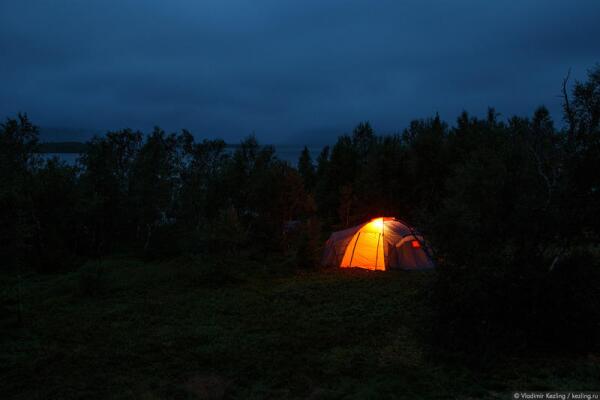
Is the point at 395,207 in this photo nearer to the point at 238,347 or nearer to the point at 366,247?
the point at 366,247

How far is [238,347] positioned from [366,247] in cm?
987

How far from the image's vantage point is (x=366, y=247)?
1753 cm

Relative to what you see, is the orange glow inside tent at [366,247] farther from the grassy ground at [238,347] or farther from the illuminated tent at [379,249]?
the grassy ground at [238,347]

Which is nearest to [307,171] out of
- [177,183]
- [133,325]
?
[177,183]

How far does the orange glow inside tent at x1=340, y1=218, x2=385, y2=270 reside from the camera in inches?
676

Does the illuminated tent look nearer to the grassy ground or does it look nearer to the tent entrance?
the tent entrance

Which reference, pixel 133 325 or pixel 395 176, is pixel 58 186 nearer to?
pixel 133 325

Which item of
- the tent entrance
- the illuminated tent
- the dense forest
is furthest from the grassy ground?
the tent entrance

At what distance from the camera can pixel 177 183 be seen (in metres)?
24.0

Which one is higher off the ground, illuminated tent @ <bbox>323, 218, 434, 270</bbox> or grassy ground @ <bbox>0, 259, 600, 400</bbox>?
illuminated tent @ <bbox>323, 218, 434, 270</bbox>

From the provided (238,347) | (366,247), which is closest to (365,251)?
(366,247)

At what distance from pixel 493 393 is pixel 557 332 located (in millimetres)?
2559

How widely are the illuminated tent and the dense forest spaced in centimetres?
116

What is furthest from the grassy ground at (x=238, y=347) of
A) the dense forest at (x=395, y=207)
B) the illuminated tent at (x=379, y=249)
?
the illuminated tent at (x=379, y=249)
